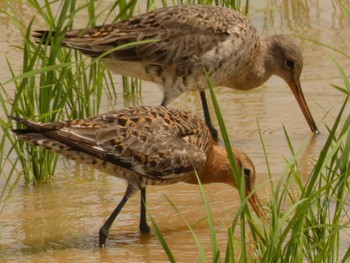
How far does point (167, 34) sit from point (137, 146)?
6.42ft

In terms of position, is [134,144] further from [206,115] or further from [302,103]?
[302,103]

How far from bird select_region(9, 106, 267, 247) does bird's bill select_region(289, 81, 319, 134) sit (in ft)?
5.83

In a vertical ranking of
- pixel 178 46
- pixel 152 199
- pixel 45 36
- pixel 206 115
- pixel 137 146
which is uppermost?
pixel 45 36

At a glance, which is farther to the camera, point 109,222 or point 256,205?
point 256,205

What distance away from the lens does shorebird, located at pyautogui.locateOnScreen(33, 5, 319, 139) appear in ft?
26.7

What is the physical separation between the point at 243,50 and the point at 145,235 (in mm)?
2470

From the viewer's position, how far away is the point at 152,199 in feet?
23.5

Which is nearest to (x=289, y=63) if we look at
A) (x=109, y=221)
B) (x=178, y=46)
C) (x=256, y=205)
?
(x=178, y=46)

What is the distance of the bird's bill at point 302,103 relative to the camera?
8602 millimetres

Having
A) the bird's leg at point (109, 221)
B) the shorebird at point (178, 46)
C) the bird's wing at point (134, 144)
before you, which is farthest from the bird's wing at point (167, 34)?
the bird's leg at point (109, 221)

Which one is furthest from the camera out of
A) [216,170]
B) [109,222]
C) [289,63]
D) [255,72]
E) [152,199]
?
[289,63]

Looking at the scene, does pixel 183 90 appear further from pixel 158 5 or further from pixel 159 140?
pixel 158 5

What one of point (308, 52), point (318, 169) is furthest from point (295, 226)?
point (308, 52)

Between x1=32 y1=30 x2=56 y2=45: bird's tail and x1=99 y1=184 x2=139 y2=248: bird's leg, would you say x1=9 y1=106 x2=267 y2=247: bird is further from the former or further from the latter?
x1=32 y1=30 x2=56 y2=45: bird's tail
